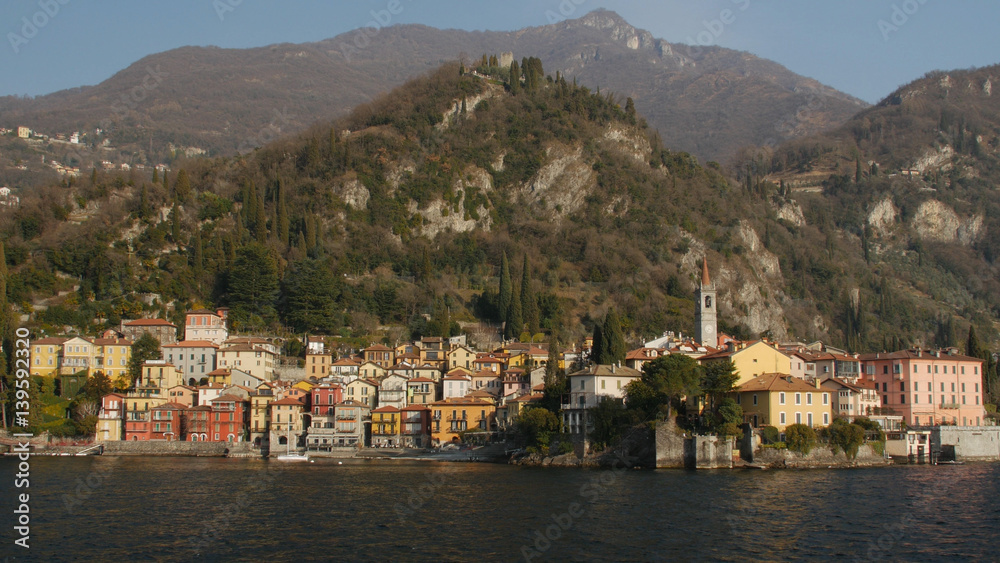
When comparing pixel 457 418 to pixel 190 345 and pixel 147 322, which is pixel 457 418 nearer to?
pixel 190 345

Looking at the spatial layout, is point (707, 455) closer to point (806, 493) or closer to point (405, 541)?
point (806, 493)

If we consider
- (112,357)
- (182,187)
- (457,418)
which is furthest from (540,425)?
(182,187)

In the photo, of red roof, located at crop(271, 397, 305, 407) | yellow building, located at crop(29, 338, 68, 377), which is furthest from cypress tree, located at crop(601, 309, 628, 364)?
yellow building, located at crop(29, 338, 68, 377)

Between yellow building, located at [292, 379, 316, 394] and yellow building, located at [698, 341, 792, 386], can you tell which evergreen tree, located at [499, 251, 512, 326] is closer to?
yellow building, located at [292, 379, 316, 394]

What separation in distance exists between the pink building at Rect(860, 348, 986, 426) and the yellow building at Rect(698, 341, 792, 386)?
11.7 metres

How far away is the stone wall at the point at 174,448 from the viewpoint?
7806 cm

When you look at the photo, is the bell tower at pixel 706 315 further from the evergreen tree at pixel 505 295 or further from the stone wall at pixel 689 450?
the stone wall at pixel 689 450

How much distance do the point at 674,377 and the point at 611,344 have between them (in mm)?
16715

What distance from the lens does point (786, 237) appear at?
159125 mm

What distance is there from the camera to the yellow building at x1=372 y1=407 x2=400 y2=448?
8256cm

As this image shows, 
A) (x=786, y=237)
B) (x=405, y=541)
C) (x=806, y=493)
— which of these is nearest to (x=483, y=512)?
(x=405, y=541)

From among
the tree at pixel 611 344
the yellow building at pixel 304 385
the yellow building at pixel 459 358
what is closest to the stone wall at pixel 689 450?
the tree at pixel 611 344

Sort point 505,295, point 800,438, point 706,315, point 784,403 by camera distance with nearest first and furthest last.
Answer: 1. point 800,438
2. point 784,403
3. point 706,315
4. point 505,295

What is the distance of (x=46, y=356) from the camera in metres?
84.4
